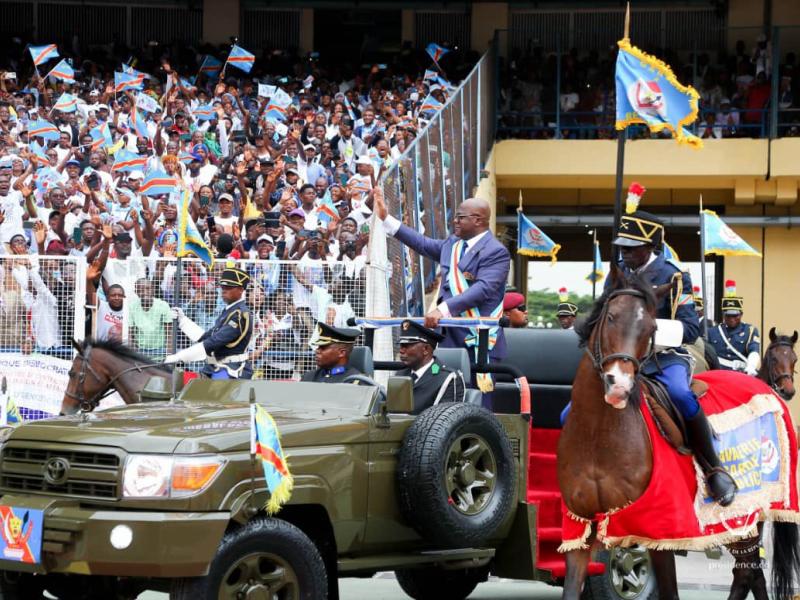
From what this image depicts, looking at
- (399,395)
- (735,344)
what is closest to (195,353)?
(399,395)

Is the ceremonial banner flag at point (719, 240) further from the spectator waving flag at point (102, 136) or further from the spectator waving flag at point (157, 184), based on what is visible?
the spectator waving flag at point (102, 136)

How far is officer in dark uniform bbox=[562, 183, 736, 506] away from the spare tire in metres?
1.05

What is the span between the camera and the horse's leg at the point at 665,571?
25.7 feet

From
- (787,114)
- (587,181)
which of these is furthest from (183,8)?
(787,114)

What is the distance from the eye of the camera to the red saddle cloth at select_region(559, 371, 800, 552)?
24.4 ft

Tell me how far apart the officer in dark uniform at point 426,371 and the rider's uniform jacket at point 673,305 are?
1.20 metres

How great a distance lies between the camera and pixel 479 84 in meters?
22.9

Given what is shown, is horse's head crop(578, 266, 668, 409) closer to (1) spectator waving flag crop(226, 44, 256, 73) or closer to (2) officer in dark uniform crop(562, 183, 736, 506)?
(2) officer in dark uniform crop(562, 183, 736, 506)

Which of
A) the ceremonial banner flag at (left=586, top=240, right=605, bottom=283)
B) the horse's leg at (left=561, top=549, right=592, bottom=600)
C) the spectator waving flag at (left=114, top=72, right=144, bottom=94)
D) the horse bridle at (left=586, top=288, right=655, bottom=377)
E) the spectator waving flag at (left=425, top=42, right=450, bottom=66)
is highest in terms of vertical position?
the spectator waving flag at (left=425, top=42, right=450, bottom=66)

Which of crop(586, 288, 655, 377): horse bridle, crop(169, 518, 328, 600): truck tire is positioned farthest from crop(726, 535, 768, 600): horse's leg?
crop(169, 518, 328, 600): truck tire

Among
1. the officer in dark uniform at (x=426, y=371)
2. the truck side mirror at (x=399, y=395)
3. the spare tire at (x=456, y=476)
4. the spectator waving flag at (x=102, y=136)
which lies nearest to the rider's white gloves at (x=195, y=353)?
the officer in dark uniform at (x=426, y=371)

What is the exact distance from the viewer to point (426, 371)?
870 centimetres

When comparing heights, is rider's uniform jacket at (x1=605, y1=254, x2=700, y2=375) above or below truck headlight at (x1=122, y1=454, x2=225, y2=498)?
above

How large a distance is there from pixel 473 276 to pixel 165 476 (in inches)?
153
